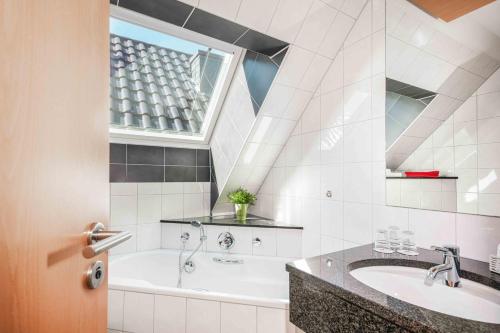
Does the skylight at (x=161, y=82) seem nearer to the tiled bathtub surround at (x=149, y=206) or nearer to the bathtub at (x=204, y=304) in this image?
the tiled bathtub surround at (x=149, y=206)

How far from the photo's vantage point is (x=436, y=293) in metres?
0.98

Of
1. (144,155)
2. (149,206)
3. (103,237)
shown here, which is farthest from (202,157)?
(103,237)

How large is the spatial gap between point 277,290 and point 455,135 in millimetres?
1725

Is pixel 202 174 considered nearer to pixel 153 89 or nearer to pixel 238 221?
pixel 238 221

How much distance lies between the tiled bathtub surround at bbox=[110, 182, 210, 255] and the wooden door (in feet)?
6.33

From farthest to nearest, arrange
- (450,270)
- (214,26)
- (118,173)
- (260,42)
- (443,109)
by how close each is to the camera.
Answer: (118,173), (260,42), (214,26), (443,109), (450,270)

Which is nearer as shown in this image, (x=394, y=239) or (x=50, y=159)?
(x=50, y=159)

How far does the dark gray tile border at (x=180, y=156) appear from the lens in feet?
9.06

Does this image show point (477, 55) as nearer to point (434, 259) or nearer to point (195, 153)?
point (434, 259)

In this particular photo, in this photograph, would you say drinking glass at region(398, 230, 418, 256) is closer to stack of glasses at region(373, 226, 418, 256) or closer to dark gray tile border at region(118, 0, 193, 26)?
stack of glasses at region(373, 226, 418, 256)

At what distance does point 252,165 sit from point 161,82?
1.20 m

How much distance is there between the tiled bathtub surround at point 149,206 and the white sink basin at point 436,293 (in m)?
2.06

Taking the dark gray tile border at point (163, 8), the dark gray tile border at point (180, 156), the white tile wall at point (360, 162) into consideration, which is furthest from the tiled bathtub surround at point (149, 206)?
the dark gray tile border at point (163, 8)

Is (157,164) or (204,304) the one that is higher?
(157,164)
